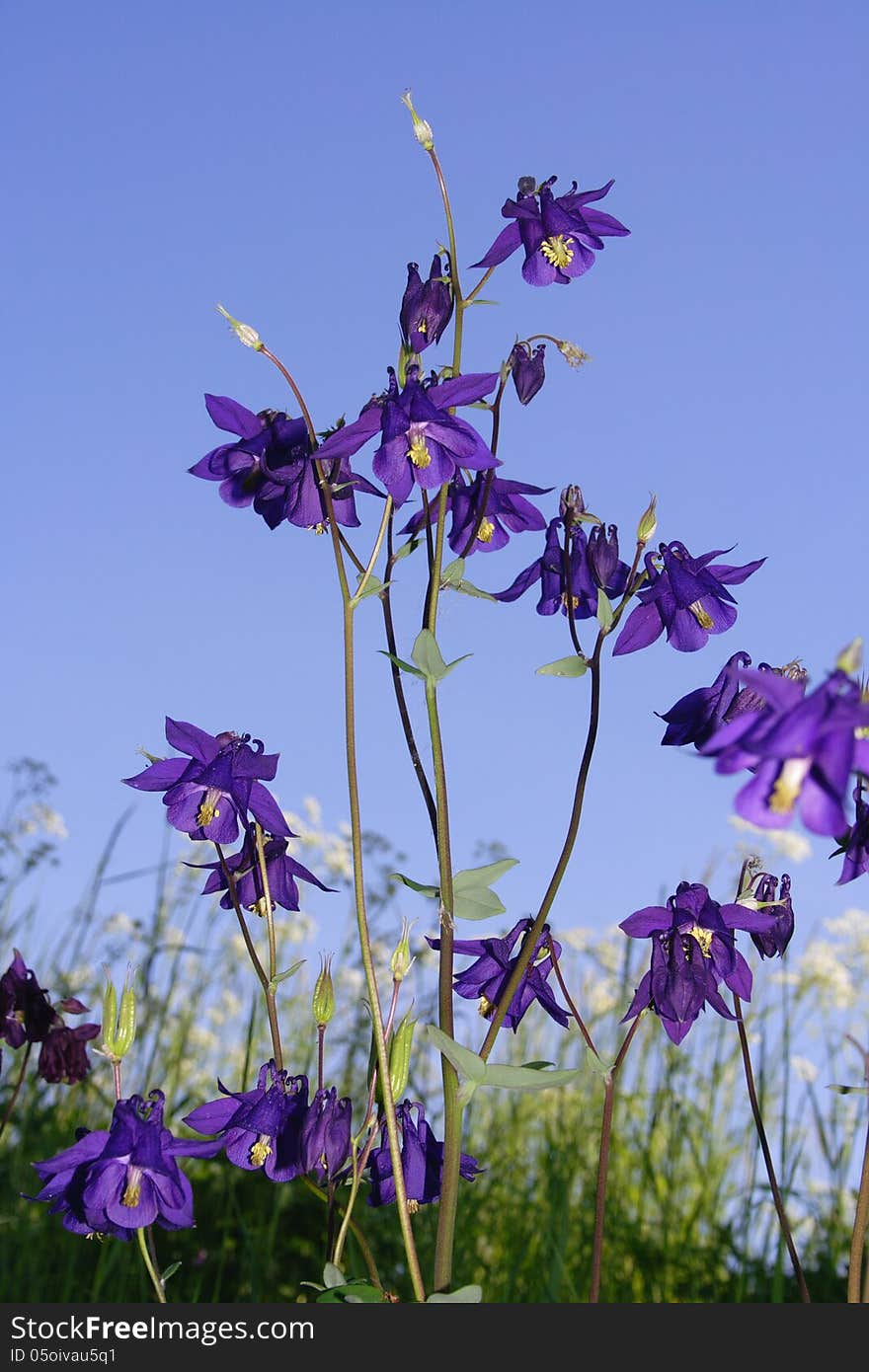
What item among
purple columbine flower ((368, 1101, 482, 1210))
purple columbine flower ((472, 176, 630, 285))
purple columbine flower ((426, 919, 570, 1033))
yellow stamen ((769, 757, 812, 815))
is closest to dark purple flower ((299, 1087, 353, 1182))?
purple columbine flower ((368, 1101, 482, 1210))

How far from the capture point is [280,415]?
6.67 feet

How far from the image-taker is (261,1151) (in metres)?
1.84

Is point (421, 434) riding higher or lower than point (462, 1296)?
higher

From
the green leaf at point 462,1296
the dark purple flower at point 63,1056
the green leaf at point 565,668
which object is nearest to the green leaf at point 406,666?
the green leaf at point 565,668

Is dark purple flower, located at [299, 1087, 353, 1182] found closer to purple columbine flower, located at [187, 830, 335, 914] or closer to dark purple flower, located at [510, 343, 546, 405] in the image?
purple columbine flower, located at [187, 830, 335, 914]

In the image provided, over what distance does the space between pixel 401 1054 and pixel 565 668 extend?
63 cm

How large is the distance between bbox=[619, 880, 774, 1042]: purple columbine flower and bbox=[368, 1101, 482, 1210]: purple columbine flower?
37cm

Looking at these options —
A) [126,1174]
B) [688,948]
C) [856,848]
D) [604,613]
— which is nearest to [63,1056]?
[126,1174]

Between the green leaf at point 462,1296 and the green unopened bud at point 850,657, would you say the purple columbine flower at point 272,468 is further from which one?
the green leaf at point 462,1296

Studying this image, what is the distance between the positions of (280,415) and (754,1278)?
10.0 ft

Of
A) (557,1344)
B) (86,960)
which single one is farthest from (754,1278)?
(86,960)

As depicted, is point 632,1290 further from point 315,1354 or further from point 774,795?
point 774,795

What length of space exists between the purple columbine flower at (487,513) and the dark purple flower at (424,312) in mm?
234

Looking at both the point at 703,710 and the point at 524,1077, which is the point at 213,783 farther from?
the point at 703,710
